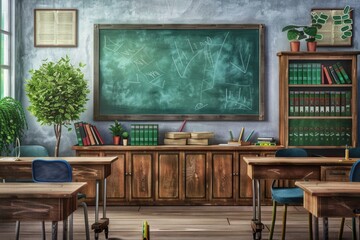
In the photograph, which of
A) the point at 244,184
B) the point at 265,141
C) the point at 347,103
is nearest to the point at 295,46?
the point at 347,103

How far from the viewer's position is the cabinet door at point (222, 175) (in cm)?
701

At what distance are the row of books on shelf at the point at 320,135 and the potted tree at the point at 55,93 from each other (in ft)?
9.72

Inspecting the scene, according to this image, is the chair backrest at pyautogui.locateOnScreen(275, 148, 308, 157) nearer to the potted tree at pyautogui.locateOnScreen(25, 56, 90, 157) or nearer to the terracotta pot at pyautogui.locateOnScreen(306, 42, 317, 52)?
the terracotta pot at pyautogui.locateOnScreen(306, 42, 317, 52)

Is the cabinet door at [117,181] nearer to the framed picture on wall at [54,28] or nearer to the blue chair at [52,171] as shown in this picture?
the framed picture on wall at [54,28]

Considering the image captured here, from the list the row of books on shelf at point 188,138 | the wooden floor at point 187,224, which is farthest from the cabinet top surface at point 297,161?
the row of books on shelf at point 188,138

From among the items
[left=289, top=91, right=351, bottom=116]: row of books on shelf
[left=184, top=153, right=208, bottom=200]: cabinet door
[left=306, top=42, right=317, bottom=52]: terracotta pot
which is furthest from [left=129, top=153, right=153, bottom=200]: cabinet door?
[left=306, top=42, right=317, bottom=52]: terracotta pot

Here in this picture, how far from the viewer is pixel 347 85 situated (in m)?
6.99

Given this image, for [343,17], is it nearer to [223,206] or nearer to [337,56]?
[337,56]

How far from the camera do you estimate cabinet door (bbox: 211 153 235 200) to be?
7.01 metres

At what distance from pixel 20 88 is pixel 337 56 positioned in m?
4.49

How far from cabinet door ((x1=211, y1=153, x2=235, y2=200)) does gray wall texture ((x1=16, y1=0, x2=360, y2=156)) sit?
52 centimetres

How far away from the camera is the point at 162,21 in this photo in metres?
7.44

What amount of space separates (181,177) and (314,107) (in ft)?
6.78

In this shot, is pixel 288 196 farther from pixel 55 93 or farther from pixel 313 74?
pixel 55 93
